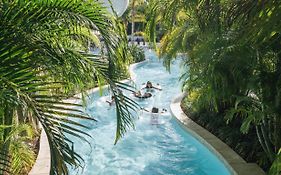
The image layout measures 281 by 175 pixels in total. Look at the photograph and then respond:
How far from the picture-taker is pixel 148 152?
8.88 metres

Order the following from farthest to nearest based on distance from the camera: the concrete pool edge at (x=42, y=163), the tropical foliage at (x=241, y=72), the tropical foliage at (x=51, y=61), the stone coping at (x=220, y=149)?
the stone coping at (x=220, y=149), the concrete pool edge at (x=42, y=163), the tropical foliage at (x=241, y=72), the tropical foliage at (x=51, y=61)

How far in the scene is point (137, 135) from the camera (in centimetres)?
1022

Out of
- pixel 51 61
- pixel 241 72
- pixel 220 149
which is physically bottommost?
pixel 220 149

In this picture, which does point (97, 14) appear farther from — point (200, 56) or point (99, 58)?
point (200, 56)

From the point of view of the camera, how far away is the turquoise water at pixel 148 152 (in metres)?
7.56

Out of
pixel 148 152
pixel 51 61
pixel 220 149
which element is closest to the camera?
pixel 51 61

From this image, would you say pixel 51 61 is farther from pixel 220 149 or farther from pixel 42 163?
pixel 220 149

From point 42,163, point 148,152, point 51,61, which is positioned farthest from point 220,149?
point 51,61

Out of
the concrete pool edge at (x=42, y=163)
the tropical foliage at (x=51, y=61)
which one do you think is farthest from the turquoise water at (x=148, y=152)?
the tropical foliage at (x=51, y=61)

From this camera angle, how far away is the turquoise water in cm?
756

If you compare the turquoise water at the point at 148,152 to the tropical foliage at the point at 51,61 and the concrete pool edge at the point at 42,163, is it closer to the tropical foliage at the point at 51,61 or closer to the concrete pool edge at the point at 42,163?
the concrete pool edge at the point at 42,163

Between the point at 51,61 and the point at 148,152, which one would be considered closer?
the point at 51,61

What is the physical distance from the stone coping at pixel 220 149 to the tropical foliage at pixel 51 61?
4.11 m

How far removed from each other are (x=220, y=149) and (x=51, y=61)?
5.62 meters
